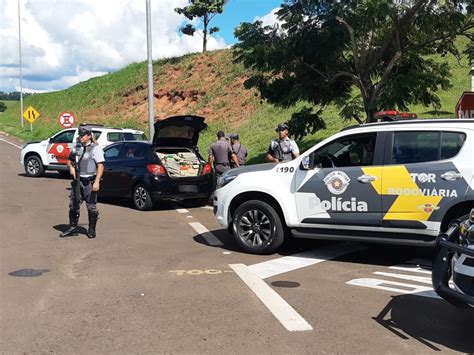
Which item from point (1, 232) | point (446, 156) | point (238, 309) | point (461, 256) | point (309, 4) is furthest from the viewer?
point (309, 4)

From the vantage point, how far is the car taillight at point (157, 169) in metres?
11.4

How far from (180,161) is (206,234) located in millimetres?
3245

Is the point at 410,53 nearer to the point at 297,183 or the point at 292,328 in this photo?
the point at 297,183

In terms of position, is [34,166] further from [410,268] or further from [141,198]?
[410,268]

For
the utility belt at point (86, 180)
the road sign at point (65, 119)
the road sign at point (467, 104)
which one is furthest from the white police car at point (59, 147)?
the road sign at point (467, 104)

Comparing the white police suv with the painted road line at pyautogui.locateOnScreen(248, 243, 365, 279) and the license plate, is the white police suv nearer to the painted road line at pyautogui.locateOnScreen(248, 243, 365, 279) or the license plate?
the painted road line at pyautogui.locateOnScreen(248, 243, 365, 279)

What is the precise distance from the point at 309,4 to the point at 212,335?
33.2 ft

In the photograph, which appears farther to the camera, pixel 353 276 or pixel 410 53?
pixel 410 53

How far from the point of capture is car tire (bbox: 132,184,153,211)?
11484 millimetres

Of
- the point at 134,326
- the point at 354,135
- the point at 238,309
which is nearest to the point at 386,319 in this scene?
the point at 238,309

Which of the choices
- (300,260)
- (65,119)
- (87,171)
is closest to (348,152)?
(300,260)

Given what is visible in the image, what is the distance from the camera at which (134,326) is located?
474 cm

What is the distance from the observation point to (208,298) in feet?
18.2

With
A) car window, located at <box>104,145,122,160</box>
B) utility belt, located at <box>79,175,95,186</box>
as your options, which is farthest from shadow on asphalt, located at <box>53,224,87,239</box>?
car window, located at <box>104,145,122,160</box>
